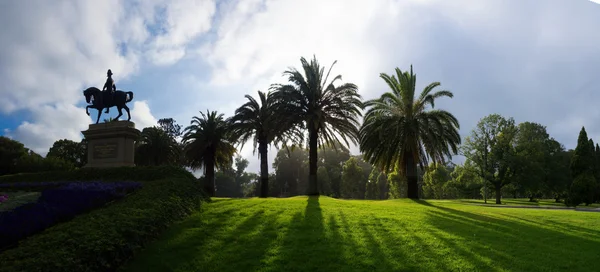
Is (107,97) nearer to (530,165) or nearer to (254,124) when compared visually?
(254,124)

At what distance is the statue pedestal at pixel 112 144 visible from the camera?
21562 mm

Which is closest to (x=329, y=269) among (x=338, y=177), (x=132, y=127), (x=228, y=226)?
(x=228, y=226)

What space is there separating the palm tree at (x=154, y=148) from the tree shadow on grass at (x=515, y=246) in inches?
1538

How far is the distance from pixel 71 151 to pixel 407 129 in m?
61.1

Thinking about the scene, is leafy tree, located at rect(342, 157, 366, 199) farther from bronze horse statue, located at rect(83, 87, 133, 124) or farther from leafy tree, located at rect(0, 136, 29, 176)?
leafy tree, located at rect(0, 136, 29, 176)

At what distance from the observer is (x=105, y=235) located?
27.9 feet

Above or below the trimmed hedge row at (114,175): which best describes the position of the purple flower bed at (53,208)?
below

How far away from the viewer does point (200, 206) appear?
44.9ft

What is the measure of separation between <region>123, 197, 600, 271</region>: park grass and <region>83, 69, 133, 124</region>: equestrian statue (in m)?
13.6

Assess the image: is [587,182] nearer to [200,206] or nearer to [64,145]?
[200,206]

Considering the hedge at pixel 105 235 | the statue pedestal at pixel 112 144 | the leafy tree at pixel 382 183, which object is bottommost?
the leafy tree at pixel 382 183

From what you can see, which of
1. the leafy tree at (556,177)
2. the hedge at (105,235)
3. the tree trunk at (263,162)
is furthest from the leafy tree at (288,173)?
the hedge at (105,235)

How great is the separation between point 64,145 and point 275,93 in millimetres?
54780

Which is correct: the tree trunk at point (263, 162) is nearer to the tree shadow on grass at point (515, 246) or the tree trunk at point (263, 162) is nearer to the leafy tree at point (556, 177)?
the tree shadow on grass at point (515, 246)
